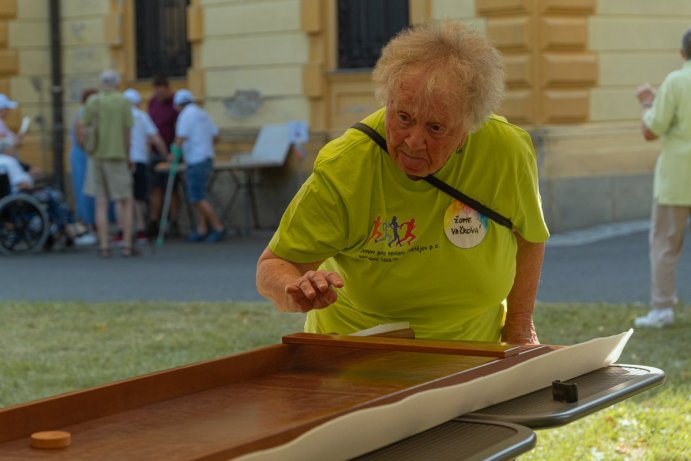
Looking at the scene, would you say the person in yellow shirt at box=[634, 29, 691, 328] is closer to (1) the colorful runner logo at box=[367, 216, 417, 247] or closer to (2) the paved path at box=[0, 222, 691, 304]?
(2) the paved path at box=[0, 222, 691, 304]

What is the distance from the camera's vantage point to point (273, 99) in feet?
56.7

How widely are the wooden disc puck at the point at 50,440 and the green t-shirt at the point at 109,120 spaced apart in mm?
11955

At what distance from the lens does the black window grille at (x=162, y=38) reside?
18.7m

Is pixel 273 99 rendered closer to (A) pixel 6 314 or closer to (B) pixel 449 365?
(A) pixel 6 314

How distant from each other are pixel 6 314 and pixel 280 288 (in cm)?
738

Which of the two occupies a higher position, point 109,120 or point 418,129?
point 418,129

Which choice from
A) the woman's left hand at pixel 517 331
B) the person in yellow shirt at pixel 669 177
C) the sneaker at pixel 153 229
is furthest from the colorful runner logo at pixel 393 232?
the sneaker at pixel 153 229

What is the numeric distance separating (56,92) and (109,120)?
6.10 meters

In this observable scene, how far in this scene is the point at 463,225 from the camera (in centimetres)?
339

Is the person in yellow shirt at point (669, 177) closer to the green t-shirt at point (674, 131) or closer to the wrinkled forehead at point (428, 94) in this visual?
the green t-shirt at point (674, 131)

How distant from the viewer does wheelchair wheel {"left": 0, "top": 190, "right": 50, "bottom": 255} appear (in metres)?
15.0

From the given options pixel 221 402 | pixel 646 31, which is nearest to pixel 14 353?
pixel 221 402

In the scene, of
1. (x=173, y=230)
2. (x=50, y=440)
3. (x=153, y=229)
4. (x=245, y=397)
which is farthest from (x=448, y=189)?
(x=173, y=230)

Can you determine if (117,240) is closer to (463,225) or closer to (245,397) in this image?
(463,225)
